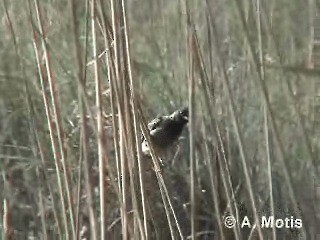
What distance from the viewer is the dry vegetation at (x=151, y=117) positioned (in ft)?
2.30

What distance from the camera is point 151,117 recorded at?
1.22m

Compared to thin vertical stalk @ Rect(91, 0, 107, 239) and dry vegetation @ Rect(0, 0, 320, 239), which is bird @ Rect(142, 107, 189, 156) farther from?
thin vertical stalk @ Rect(91, 0, 107, 239)

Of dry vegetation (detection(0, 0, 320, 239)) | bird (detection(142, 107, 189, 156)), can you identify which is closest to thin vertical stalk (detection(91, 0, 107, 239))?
dry vegetation (detection(0, 0, 320, 239))

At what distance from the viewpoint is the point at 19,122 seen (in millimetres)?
1384

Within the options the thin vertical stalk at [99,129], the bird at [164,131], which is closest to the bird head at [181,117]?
the bird at [164,131]

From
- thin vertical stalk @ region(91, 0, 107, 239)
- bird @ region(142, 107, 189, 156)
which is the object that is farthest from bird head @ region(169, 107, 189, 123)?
thin vertical stalk @ region(91, 0, 107, 239)

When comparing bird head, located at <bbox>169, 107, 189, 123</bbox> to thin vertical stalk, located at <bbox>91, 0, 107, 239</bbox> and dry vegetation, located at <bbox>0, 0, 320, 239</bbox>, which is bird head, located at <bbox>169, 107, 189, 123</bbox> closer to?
dry vegetation, located at <bbox>0, 0, 320, 239</bbox>

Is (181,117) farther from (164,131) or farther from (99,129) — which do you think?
(99,129)

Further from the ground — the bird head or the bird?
the bird head

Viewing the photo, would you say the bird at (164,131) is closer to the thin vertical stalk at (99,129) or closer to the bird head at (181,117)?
the bird head at (181,117)

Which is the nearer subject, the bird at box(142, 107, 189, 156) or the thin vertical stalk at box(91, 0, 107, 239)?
the thin vertical stalk at box(91, 0, 107, 239)

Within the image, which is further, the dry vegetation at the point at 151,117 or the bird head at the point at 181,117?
the bird head at the point at 181,117

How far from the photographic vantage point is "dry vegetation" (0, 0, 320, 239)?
70 centimetres

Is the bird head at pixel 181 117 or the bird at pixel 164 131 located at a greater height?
the bird head at pixel 181 117
